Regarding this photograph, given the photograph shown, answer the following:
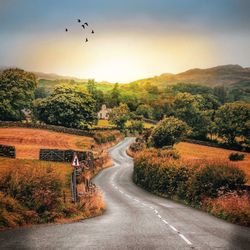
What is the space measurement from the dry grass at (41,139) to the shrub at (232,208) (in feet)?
193

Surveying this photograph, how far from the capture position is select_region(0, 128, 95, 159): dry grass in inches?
3342

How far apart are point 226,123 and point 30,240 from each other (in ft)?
337

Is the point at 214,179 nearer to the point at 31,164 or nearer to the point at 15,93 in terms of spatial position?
the point at 31,164

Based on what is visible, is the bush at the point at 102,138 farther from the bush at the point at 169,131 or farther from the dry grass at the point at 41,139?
the bush at the point at 169,131

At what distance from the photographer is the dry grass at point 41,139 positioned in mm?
84887

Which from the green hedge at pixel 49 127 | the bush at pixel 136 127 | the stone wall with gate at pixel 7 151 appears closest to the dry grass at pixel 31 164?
the stone wall with gate at pixel 7 151

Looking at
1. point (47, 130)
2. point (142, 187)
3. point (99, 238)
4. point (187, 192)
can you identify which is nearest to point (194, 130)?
point (47, 130)

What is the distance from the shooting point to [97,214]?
23.6 m

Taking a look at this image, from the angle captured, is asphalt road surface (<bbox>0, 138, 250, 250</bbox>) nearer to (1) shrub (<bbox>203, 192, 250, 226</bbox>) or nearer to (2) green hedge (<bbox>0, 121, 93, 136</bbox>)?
(1) shrub (<bbox>203, 192, 250, 226</bbox>)

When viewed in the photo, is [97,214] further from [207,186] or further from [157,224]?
[207,186]

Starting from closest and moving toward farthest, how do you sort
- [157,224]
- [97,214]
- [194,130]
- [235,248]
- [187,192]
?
[235,248] → [157,224] → [97,214] → [187,192] → [194,130]

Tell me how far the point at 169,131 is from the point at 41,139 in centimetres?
2857

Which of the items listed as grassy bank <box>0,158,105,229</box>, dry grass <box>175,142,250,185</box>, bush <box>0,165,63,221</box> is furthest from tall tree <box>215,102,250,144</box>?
bush <box>0,165,63,221</box>

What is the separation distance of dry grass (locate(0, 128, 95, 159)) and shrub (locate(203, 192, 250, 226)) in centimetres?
5888
